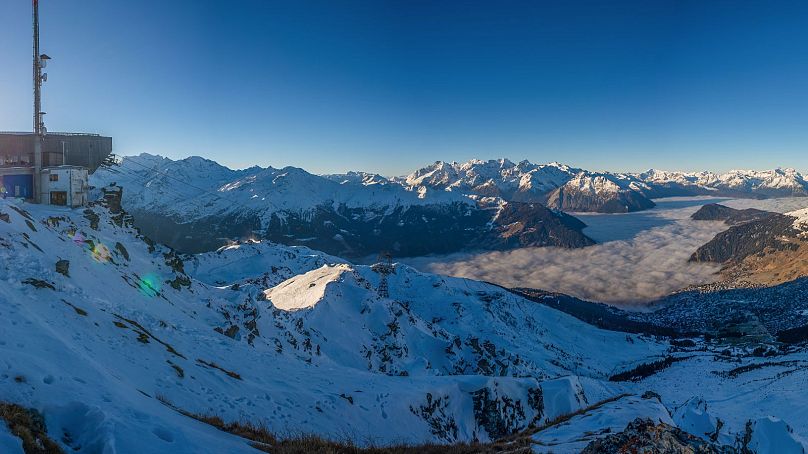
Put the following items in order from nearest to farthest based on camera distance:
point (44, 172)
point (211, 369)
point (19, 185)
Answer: point (211, 369), point (19, 185), point (44, 172)

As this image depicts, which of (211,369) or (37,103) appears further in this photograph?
(37,103)

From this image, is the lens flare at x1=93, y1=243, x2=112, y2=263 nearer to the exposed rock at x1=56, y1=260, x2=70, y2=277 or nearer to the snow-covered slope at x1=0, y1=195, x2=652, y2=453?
the snow-covered slope at x1=0, y1=195, x2=652, y2=453

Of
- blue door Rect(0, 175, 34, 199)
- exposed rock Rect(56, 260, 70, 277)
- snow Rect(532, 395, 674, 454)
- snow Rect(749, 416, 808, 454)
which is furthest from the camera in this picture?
blue door Rect(0, 175, 34, 199)

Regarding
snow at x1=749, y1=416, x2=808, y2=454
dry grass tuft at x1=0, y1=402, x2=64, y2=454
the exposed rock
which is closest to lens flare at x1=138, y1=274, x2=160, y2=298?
the exposed rock

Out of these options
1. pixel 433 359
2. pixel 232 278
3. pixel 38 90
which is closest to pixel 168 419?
pixel 38 90

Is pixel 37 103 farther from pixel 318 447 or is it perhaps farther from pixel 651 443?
pixel 651 443

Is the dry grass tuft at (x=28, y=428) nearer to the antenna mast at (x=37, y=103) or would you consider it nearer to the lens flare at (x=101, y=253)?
the lens flare at (x=101, y=253)

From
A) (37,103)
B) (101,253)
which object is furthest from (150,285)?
(37,103)
